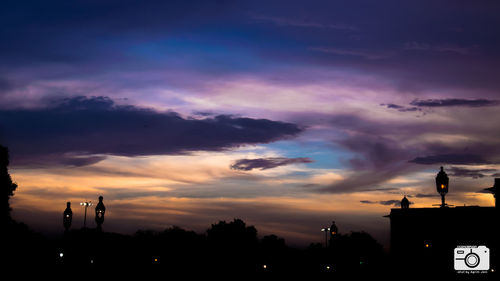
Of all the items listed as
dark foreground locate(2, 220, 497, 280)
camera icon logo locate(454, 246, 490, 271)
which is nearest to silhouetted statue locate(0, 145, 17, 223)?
dark foreground locate(2, 220, 497, 280)

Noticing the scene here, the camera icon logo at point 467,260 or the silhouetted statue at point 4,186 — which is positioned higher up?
the silhouetted statue at point 4,186

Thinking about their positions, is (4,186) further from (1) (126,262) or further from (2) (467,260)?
(2) (467,260)

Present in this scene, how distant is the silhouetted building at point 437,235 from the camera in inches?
1914

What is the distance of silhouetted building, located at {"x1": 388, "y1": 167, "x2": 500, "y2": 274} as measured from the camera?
48625 millimetres

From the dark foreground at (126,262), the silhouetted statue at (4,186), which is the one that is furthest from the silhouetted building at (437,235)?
the silhouetted statue at (4,186)

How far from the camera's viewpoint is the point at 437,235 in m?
51.7

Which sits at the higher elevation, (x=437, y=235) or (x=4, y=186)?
(x=4, y=186)

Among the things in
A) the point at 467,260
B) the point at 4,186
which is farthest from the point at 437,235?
the point at 4,186

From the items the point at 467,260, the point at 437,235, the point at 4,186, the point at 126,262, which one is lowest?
the point at 126,262

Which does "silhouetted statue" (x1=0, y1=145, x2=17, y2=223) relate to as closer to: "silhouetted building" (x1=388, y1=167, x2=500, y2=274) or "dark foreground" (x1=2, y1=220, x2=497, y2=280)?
"dark foreground" (x1=2, y1=220, x2=497, y2=280)

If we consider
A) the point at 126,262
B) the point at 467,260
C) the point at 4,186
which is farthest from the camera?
the point at 126,262

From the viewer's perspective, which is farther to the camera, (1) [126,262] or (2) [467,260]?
(1) [126,262]

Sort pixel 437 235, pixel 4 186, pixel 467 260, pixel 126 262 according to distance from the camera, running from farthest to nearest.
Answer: pixel 126 262, pixel 437 235, pixel 4 186, pixel 467 260

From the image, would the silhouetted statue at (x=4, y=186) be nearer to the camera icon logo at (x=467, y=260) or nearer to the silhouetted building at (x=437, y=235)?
the silhouetted building at (x=437, y=235)
